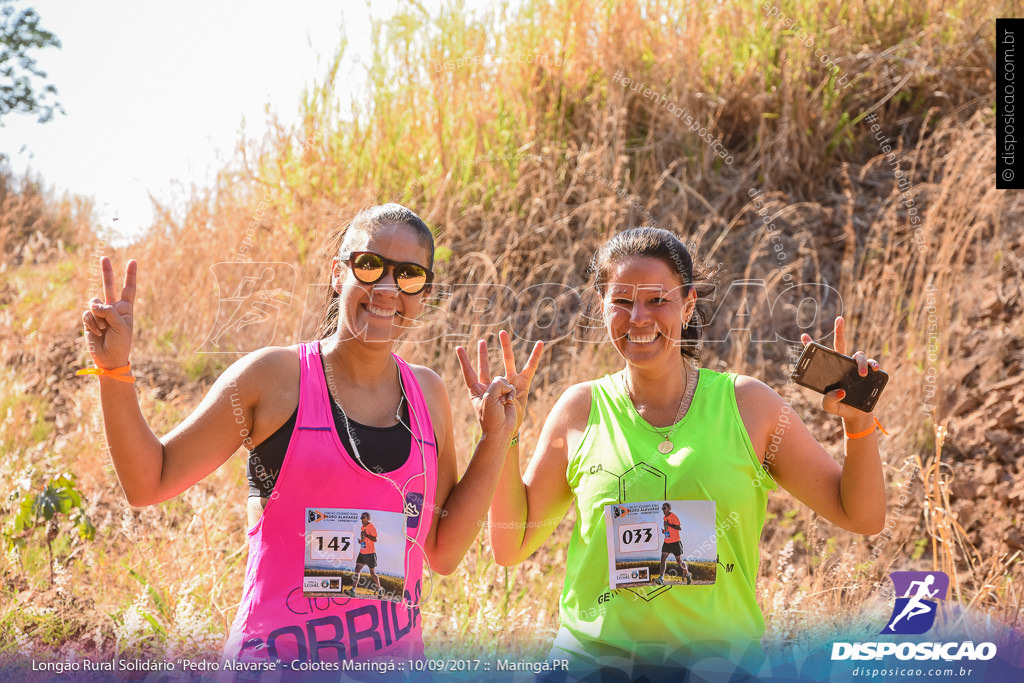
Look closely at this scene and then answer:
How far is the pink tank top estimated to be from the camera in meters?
2.16

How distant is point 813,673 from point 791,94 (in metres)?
4.60

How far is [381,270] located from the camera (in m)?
2.41

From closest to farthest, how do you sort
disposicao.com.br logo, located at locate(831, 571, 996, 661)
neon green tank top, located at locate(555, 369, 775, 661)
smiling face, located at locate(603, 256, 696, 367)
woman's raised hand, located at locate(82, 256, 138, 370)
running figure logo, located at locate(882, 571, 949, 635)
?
woman's raised hand, located at locate(82, 256, 138, 370) < neon green tank top, located at locate(555, 369, 775, 661) < smiling face, located at locate(603, 256, 696, 367) < disposicao.com.br logo, located at locate(831, 571, 996, 661) < running figure logo, located at locate(882, 571, 949, 635)

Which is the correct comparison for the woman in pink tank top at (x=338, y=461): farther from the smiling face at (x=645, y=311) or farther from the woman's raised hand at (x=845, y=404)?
the woman's raised hand at (x=845, y=404)

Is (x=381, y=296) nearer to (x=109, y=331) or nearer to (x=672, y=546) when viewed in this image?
(x=109, y=331)

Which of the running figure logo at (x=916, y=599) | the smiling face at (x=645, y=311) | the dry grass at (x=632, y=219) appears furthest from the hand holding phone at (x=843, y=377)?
the dry grass at (x=632, y=219)

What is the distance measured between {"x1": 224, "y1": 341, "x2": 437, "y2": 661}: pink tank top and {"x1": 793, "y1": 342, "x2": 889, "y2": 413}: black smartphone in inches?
46.3

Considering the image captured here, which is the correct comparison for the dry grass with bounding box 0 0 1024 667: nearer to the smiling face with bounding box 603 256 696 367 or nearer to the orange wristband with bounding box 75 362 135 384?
the smiling face with bounding box 603 256 696 367

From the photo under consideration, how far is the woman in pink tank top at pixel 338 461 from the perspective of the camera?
7.04 feet

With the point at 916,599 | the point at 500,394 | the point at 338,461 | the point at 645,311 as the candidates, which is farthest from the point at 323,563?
the point at 916,599

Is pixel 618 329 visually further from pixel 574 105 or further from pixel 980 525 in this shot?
pixel 574 105

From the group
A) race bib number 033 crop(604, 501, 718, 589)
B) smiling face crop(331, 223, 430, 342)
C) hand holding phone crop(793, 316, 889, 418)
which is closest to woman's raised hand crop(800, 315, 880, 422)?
hand holding phone crop(793, 316, 889, 418)

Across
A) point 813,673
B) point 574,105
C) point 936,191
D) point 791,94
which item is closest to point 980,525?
point 813,673

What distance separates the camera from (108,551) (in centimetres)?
426
